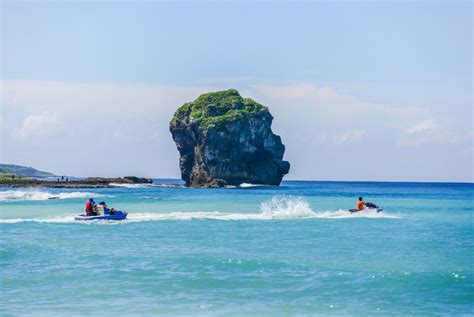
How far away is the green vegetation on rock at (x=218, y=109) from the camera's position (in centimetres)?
12838

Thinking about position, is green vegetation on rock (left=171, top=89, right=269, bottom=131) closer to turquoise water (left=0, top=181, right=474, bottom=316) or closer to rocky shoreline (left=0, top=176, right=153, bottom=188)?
rocky shoreline (left=0, top=176, right=153, bottom=188)

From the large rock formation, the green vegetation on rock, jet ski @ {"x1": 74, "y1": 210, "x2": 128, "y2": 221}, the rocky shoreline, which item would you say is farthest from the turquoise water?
the green vegetation on rock

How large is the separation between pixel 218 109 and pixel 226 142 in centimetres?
889

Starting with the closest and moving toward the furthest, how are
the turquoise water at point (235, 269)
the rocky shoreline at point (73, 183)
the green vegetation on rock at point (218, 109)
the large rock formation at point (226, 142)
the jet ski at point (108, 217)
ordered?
the turquoise water at point (235, 269), the jet ski at point (108, 217), the rocky shoreline at point (73, 183), the large rock formation at point (226, 142), the green vegetation on rock at point (218, 109)

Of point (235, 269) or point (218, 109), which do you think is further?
point (218, 109)

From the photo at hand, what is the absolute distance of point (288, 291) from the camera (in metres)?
19.2

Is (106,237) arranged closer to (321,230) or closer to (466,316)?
(321,230)

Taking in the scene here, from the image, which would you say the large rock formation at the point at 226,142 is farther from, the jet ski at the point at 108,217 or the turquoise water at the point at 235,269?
the turquoise water at the point at 235,269

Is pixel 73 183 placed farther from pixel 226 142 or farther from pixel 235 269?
pixel 235 269

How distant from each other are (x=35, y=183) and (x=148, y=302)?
107677mm

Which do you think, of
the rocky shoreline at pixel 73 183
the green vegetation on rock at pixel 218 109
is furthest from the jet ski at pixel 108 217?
the green vegetation on rock at pixel 218 109

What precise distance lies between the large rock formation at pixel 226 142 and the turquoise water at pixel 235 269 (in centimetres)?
8689

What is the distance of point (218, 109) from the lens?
5202 inches

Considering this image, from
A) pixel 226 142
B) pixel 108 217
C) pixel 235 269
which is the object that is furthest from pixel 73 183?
pixel 235 269
